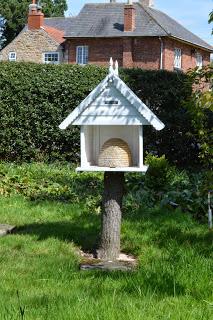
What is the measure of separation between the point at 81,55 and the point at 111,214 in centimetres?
3918

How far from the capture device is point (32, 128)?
14617 millimetres

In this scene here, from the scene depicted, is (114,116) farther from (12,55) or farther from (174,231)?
(12,55)

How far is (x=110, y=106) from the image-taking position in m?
6.33

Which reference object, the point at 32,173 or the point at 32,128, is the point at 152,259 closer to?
the point at 32,173

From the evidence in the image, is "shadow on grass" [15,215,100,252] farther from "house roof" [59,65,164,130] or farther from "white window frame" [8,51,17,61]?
"white window frame" [8,51,17,61]

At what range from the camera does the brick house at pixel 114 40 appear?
4175cm

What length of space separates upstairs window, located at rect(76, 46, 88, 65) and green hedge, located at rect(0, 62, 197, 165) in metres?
30.3

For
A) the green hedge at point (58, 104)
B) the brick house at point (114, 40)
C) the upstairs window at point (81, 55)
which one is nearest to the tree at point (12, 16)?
the brick house at point (114, 40)

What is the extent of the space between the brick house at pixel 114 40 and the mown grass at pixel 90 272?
1285 inches

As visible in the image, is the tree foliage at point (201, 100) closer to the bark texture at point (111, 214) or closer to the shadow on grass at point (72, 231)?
the bark texture at point (111, 214)

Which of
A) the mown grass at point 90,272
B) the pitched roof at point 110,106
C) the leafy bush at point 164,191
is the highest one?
the pitched roof at point 110,106

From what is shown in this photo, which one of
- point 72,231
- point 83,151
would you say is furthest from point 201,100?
point 72,231

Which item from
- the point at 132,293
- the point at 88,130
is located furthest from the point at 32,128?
the point at 132,293

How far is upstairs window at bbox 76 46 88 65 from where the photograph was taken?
146ft
